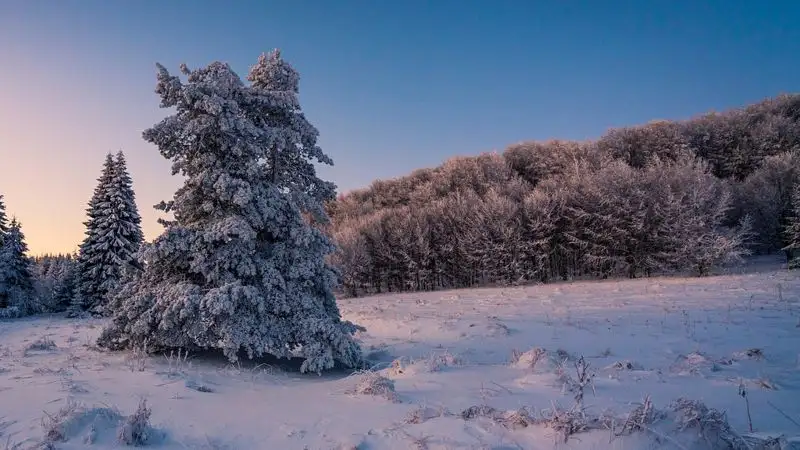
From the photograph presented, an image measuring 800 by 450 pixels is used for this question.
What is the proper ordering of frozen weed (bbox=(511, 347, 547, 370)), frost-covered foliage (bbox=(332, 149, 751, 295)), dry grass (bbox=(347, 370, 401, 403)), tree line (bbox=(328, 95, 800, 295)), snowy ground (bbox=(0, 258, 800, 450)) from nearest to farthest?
snowy ground (bbox=(0, 258, 800, 450)) → dry grass (bbox=(347, 370, 401, 403)) → frozen weed (bbox=(511, 347, 547, 370)) → frost-covered foliage (bbox=(332, 149, 751, 295)) → tree line (bbox=(328, 95, 800, 295))

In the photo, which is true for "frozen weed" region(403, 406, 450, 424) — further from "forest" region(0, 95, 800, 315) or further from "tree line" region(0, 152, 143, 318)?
"tree line" region(0, 152, 143, 318)

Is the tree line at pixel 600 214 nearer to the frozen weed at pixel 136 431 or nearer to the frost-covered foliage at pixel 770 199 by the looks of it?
the frost-covered foliage at pixel 770 199

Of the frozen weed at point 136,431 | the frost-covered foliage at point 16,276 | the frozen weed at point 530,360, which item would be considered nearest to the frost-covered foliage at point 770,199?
the frozen weed at point 530,360

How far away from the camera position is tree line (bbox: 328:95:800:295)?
3472 centimetres

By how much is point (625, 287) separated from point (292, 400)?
24.4 m

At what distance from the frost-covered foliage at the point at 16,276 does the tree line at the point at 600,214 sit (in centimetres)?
2651

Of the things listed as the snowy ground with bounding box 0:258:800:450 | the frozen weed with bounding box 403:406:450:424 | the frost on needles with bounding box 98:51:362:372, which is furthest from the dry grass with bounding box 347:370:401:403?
the frost on needles with bounding box 98:51:362:372

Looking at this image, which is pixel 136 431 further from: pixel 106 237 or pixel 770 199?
pixel 770 199

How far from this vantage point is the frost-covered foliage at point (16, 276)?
125 ft

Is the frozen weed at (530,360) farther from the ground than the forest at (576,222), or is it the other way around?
the forest at (576,222)

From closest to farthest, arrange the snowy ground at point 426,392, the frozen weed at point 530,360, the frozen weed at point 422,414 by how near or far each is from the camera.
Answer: the snowy ground at point 426,392 < the frozen weed at point 422,414 < the frozen weed at point 530,360

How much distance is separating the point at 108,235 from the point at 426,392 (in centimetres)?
3283

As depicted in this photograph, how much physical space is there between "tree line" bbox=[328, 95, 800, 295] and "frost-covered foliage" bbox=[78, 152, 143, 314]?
1531cm

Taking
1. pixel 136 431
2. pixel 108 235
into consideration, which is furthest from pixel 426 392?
pixel 108 235
